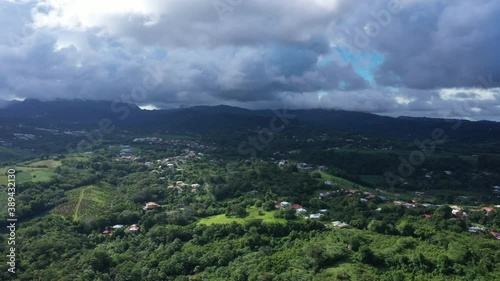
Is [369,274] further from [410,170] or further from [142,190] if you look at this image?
[410,170]

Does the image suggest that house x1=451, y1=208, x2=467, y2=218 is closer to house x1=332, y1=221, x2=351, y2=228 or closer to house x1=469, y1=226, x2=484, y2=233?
house x1=469, y1=226, x2=484, y2=233

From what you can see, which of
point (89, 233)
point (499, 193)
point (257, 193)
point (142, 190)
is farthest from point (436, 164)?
point (89, 233)

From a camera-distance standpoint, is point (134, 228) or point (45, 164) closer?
point (134, 228)

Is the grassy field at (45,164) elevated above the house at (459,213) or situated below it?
below

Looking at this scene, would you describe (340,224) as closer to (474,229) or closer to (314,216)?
(314,216)

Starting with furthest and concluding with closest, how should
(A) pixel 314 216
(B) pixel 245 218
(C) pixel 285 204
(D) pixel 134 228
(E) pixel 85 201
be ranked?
(E) pixel 85 201
(C) pixel 285 204
(D) pixel 134 228
(B) pixel 245 218
(A) pixel 314 216

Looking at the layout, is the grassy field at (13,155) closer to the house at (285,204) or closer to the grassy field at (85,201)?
the grassy field at (85,201)

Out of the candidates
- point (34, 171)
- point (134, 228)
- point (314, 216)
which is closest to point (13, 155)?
point (34, 171)

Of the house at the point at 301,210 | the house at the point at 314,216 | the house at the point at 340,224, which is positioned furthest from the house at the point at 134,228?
the house at the point at 340,224

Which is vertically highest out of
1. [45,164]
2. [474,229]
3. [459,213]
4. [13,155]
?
[474,229]
